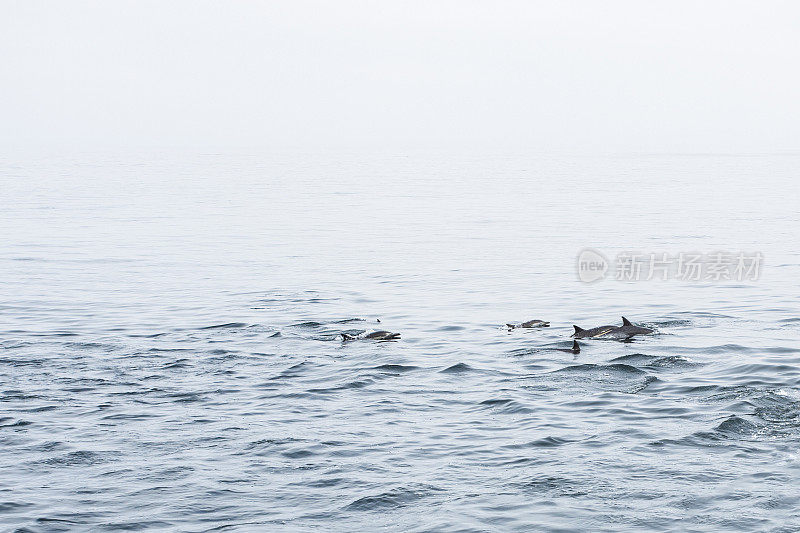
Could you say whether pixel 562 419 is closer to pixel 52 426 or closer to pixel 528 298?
pixel 52 426

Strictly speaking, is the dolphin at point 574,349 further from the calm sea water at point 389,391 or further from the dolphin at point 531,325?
the dolphin at point 531,325

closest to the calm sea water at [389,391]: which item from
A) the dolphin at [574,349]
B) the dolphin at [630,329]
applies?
the dolphin at [574,349]

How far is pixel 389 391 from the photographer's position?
66.8 ft

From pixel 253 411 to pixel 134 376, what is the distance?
4197 millimetres

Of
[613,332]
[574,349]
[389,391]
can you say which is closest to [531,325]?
[613,332]

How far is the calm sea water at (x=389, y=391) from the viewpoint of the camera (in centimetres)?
1397

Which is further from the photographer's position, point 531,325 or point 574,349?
point 531,325

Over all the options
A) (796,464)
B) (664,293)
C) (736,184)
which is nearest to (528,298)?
(664,293)

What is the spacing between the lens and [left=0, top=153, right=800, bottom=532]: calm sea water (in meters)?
14.0

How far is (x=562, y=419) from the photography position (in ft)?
58.6

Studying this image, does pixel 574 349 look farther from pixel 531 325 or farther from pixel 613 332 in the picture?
pixel 531 325

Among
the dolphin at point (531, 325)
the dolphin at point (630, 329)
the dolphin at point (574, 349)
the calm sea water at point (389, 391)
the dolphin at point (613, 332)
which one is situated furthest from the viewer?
the dolphin at point (531, 325)

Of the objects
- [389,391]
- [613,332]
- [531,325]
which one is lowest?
[389,391]

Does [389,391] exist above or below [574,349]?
below
